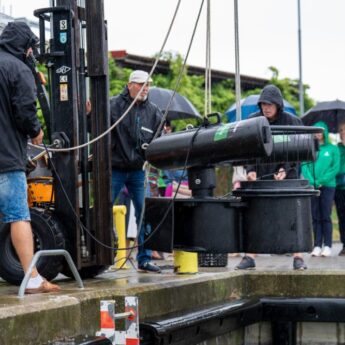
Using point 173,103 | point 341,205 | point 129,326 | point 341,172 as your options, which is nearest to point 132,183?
point 129,326

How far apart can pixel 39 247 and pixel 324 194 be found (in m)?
5.74

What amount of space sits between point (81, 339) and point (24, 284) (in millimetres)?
605

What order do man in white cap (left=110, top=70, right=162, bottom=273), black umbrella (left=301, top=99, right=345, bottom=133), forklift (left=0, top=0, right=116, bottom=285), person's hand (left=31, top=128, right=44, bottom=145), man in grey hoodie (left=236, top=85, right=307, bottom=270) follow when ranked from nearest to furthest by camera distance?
person's hand (left=31, top=128, right=44, bottom=145) → forklift (left=0, top=0, right=116, bottom=285) → man in white cap (left=110, top=70, right=162, bottom=273) → man in grey hoodie (left=236, top=85, right=307, bottom=270) → black umbrella (left=301, top=99, right=345, bottom=133)

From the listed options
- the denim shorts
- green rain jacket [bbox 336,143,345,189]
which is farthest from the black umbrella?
the denim shorts

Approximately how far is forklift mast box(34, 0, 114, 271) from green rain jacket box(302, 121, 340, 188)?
15.6ft

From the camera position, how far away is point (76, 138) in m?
7.88

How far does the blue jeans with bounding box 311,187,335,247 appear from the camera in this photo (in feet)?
39.7

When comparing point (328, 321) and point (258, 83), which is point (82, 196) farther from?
point (258, 83)

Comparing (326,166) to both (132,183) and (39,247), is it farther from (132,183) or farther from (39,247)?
(39,247)

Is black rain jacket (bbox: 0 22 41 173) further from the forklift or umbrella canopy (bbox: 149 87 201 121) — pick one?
umbrella canopy (bbox: 149 87 201 121)

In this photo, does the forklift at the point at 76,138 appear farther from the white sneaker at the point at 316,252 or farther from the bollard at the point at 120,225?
the white sneaker at the point at 316,252

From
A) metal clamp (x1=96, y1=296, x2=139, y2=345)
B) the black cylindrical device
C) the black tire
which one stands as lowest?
metal clamp (x1=96, y1=296, x2=139, y2=345)

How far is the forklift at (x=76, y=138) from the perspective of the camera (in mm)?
7816

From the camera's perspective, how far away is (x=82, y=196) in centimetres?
811
